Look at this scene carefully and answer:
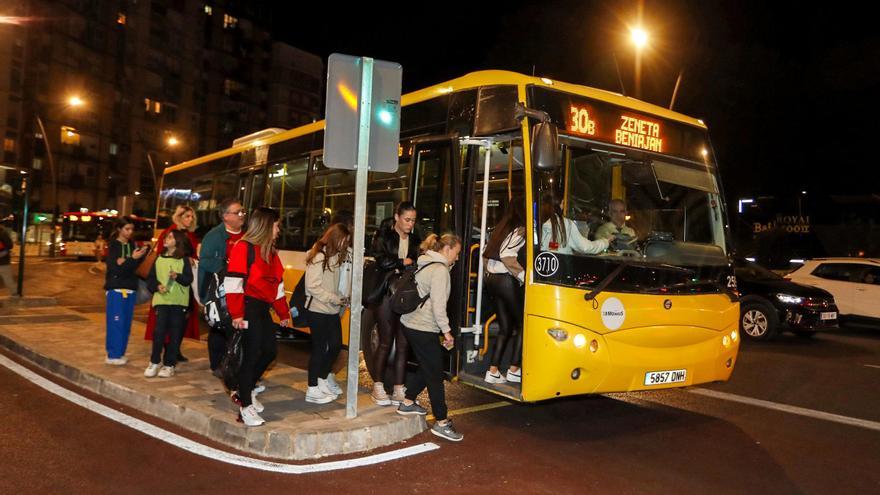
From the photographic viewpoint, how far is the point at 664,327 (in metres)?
5.93

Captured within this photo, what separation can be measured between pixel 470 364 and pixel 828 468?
3.10 m

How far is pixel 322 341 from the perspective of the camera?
6.11m

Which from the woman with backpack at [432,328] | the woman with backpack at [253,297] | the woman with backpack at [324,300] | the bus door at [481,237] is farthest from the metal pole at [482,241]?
the woman with backpack at [253,297]

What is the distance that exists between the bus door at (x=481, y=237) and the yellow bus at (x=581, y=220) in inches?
0.6

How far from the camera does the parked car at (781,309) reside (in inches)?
488

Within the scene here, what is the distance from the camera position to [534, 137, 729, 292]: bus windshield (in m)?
5.71

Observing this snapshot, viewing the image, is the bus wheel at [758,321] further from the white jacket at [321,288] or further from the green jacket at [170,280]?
the green jacket at [170,280]

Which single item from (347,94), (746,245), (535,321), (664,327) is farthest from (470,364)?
(746,245)

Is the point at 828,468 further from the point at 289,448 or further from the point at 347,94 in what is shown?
the point at 347,94

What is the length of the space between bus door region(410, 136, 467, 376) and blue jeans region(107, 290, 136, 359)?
3.59 m

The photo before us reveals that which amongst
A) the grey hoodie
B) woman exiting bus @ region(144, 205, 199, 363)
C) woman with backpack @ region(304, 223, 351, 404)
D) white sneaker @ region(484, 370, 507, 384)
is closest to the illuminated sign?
the grey hoodie

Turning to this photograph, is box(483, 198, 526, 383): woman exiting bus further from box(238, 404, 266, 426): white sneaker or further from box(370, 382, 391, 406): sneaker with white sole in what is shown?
box(238, 404, 266, 426): white sneaker

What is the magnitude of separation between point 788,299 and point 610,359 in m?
8.67

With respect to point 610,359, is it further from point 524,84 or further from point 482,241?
point 524,84
